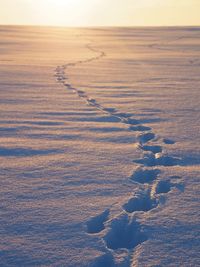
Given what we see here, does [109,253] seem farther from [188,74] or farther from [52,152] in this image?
[188,74]

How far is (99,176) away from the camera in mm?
2533

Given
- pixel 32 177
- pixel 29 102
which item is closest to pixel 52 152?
pixel 32 177

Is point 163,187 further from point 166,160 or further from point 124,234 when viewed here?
point 124,234

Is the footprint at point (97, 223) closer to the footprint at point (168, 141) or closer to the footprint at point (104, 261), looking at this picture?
the footprint at point (104, 261)

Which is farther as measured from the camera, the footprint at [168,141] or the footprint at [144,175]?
the footprint at [168,141]

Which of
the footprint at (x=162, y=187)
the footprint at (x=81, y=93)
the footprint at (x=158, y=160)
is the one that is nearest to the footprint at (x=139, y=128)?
the footprint at (x=158, y=160)

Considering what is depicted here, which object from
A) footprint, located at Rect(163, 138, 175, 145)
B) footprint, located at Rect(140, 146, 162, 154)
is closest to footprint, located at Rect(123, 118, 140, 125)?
footprint, located at Rect(163, 138, 175, 145)

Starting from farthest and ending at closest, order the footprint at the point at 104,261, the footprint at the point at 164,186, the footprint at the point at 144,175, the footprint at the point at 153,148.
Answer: the footprint at the point at 153,148
the footprint at the point at 144,175
the footprint at the point at 164,186
the footprint at the point at 104,261

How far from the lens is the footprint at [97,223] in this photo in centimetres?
200

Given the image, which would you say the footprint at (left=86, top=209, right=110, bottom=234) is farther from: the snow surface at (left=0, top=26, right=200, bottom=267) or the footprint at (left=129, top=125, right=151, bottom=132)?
the footprint at (left=129, top=125, right=151, bottom=132)

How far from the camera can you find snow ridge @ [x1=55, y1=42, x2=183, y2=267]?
1842mm

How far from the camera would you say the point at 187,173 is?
2621 millimetres

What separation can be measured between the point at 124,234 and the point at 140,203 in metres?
0.30

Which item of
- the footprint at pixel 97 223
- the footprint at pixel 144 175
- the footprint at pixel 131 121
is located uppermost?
the footprint at pixel 131 121
